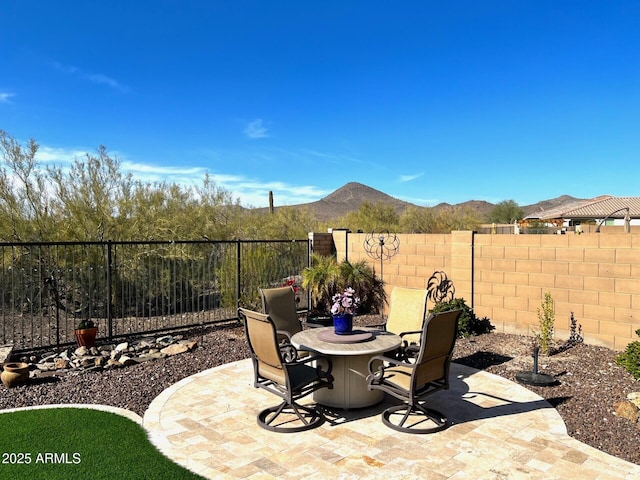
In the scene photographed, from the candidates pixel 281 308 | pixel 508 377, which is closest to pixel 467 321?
pixel 508 377

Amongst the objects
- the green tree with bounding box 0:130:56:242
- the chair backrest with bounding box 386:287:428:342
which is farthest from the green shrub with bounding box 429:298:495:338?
the green tree with bounding box 0:130:56:242

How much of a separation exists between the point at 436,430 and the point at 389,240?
5.58 meters

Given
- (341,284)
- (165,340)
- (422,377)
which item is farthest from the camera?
(341,284)

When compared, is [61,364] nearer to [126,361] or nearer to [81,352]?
[81,352]

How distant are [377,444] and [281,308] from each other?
2325 millimetres

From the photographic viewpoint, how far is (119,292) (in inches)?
379

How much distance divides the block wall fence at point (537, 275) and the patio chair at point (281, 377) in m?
4.47

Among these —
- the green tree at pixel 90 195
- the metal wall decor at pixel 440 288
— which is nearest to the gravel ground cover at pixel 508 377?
the metal wall decor at pixel 440 288

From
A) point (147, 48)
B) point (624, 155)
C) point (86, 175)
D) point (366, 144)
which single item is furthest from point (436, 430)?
point (624, 155)

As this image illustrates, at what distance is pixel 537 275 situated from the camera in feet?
22.2

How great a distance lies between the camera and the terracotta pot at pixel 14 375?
471 centimetres

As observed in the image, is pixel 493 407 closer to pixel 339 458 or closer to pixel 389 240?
pixel 339 458

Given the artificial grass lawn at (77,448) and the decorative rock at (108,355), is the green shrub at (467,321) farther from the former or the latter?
the artificial grass lawn at (77,448)

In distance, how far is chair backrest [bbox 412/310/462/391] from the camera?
3361mm
